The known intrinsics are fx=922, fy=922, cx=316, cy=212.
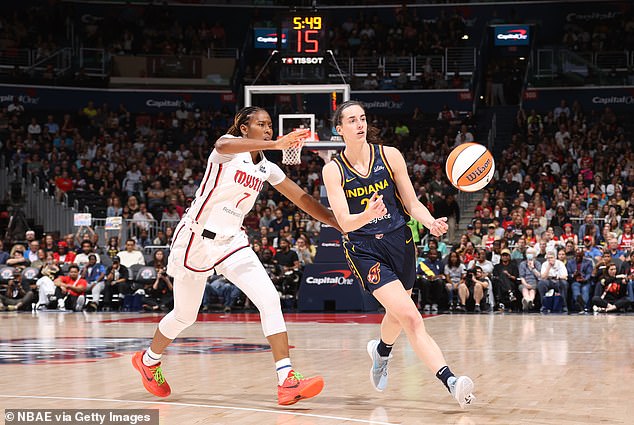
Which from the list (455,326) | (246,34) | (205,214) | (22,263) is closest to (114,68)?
(246,34)

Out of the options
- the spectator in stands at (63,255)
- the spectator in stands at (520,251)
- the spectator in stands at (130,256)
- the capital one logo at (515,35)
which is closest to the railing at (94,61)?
the spectator in stands at (63,255)

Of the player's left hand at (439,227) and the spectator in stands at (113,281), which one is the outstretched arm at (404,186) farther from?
the spectator in stands at (113,281)

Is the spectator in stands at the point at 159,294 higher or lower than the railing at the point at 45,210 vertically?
lower

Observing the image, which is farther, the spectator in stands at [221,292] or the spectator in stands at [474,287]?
the spectator in stands at [221,292]

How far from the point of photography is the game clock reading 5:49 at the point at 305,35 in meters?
20.9

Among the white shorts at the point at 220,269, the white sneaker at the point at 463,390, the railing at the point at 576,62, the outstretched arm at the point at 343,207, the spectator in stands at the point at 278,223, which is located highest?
the railing at the point at 576,62

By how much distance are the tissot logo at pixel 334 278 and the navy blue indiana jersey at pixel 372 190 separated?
39.2 feet

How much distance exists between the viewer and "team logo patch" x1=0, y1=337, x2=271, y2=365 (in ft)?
33.4

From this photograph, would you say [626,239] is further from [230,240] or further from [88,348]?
[230,240]

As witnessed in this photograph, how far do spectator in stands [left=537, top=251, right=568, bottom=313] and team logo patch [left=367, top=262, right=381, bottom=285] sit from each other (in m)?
13.2

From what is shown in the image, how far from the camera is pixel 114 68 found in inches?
1323

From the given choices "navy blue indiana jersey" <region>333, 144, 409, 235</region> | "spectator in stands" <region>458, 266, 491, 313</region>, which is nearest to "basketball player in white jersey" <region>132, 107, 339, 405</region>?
"navy blue indiana jersey" <region>333, 144, 409, 235</region>

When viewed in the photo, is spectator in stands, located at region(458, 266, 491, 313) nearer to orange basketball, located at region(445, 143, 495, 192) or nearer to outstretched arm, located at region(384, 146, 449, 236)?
orange basketball, located at region(445, 143, 495, 192)

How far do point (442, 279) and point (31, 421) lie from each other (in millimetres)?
14759
